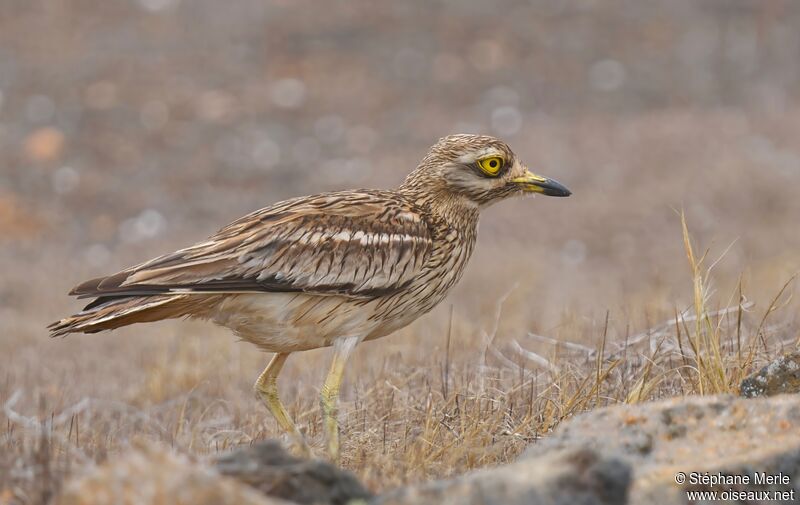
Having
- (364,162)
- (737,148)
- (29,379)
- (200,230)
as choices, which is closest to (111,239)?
(200,230)

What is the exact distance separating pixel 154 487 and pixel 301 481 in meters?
0.58

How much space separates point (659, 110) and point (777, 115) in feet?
6.57

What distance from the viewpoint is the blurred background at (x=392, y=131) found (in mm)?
12836

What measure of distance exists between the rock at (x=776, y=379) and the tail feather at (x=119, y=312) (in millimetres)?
2530

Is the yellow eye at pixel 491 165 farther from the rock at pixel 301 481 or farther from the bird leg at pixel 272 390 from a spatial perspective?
the rock at pixel 301 481

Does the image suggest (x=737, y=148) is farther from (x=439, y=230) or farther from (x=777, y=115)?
(x=439, y=230)

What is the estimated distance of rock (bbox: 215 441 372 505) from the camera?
11.2 feet

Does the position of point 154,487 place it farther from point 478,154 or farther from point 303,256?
point 478,154

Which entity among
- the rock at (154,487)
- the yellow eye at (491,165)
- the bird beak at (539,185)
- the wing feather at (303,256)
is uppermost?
the yellow eye at (491,165)

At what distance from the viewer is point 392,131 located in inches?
731

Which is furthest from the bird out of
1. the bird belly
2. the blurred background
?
the blurred background

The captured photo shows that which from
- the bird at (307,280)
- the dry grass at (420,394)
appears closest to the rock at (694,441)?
the dry grass at (420,394)

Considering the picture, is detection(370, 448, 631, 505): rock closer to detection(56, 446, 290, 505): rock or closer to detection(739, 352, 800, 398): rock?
detection(56, 446, 290, 505): rock

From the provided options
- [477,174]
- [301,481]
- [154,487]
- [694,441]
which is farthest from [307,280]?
[154,487]
